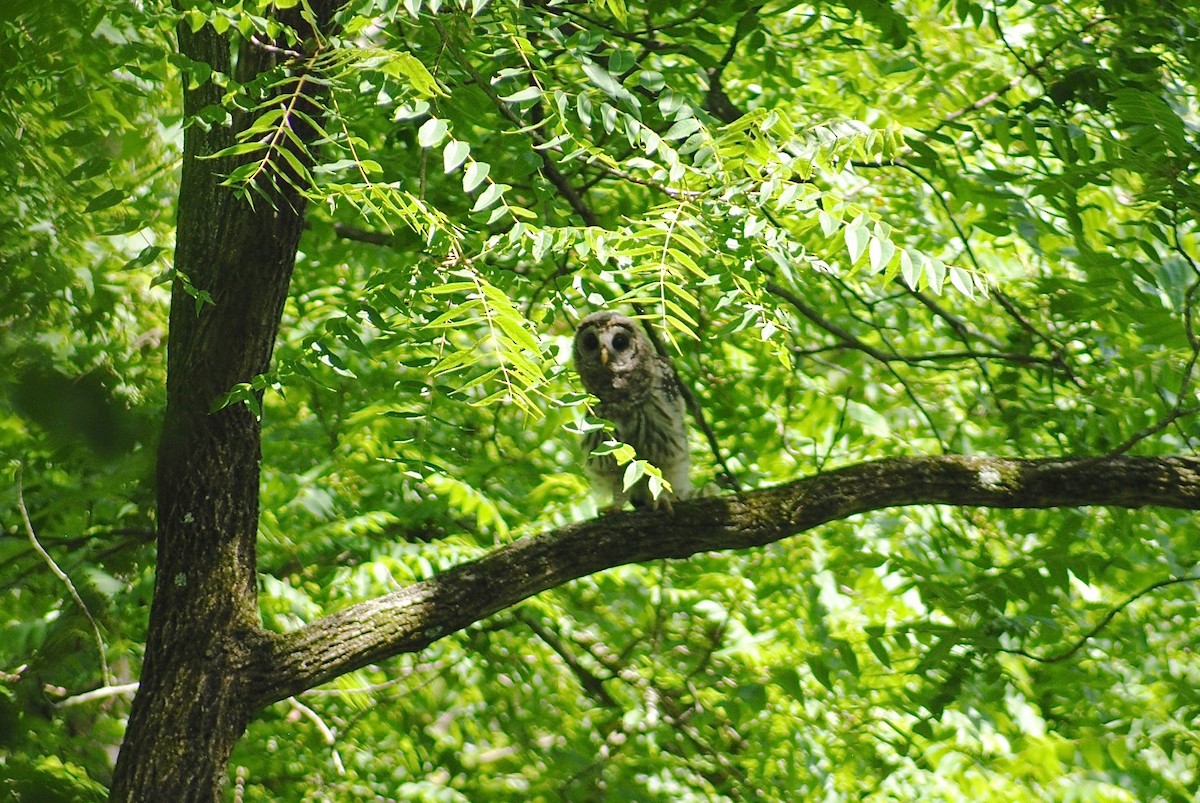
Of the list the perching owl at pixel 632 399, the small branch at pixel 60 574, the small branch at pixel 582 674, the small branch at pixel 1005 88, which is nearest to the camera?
the small branch at pixel 60 574

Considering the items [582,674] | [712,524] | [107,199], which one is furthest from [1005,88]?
[107,199]

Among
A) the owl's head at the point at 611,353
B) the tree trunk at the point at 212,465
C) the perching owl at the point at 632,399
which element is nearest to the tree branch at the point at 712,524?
the tree trunk at the point at 212,465

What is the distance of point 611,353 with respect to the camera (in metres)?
4.48

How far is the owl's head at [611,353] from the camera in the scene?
448cm

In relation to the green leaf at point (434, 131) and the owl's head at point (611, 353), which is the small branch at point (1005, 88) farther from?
the green leaf at point (434, 131)

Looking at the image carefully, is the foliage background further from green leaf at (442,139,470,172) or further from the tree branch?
the tree branch

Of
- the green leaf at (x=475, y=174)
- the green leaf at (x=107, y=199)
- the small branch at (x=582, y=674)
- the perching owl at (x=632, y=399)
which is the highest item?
the perching owl at (x=632, y=399)

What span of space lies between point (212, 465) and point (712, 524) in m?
1.54

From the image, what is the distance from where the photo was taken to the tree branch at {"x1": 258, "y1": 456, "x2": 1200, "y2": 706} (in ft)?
10.0

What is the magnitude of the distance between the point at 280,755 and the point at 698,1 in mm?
3572

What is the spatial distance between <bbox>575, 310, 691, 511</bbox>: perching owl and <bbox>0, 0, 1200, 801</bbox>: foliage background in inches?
7.2

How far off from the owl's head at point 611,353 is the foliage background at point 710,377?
25cm

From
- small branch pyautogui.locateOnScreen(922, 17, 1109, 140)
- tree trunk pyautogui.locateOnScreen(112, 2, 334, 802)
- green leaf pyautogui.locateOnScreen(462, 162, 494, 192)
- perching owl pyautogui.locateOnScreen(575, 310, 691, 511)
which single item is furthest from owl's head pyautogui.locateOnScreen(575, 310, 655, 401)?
green leaf pyautogui.locateOnScreen(462, 162, 494, 192)

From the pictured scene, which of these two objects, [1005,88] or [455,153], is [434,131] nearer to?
[455,153]
